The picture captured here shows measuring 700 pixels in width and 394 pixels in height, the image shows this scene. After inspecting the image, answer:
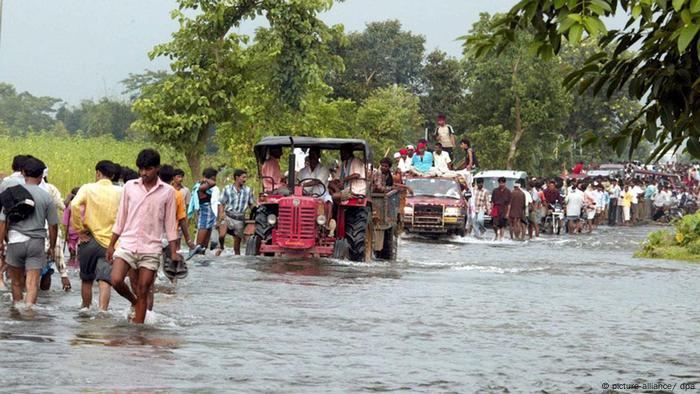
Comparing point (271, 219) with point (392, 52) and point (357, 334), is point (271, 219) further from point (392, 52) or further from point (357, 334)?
point (392, 52)

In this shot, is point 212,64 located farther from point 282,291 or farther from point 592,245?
point 282,291

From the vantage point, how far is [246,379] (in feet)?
35.5

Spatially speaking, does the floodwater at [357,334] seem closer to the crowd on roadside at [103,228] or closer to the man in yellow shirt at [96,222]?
the crowd on roadside at [103,228]

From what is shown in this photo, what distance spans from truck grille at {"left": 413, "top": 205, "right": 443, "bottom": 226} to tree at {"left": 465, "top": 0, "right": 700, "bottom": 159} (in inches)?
1130

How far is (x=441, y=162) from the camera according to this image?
124 feet

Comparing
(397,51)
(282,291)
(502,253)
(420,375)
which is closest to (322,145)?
(282,291)

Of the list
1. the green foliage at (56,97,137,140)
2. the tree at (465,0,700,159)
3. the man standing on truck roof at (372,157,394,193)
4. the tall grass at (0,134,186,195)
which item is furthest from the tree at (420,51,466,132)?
the tree at (465,0,700,159)

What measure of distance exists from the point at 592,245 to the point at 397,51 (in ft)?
203

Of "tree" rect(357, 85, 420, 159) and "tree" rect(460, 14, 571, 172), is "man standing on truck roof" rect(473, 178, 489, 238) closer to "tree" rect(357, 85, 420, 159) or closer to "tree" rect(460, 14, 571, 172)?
"tree" rect(357, 85, 420, 159)

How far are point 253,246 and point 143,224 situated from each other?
11.1 meters

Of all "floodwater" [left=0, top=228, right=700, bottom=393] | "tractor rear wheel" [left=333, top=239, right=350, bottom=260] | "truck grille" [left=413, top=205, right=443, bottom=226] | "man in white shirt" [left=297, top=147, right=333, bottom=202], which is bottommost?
"floodwater" [left=0, top=228, right=700, bottom=393]

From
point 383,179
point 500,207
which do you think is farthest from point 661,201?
point 383,179

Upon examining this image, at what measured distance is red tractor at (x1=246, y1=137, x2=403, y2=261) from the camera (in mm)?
23234

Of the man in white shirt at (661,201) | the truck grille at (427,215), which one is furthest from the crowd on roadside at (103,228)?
the man in white shirt at (661,201)
